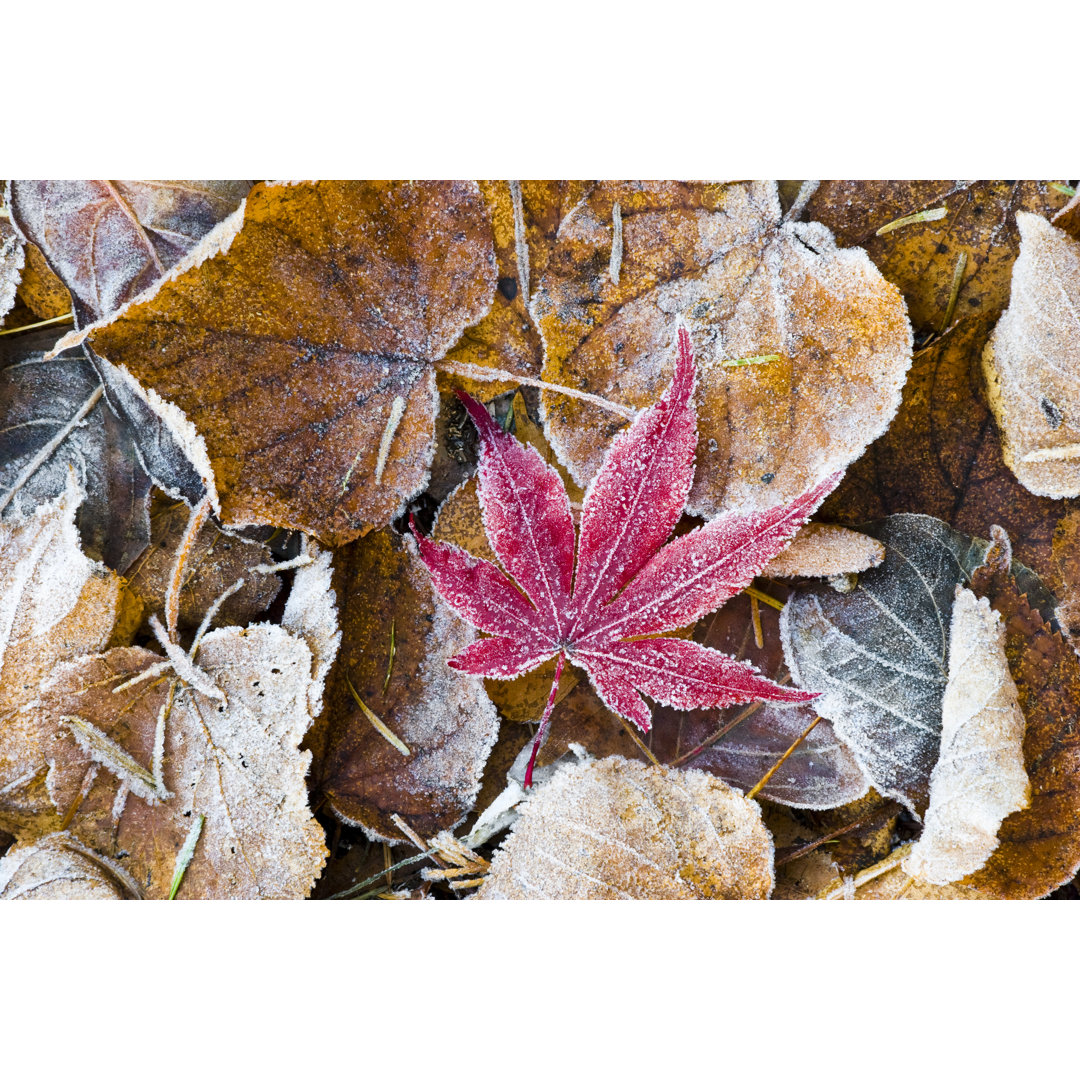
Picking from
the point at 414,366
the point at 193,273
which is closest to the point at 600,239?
the point at 414,366

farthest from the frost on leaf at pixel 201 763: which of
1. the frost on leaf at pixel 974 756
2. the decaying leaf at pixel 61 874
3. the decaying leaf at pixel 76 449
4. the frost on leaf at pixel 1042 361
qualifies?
the frost on leaf at pixel 1042 361

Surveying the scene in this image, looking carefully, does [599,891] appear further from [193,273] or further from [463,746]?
[193,273]

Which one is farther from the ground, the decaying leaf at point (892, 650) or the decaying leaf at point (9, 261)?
the decaying leaf at point (9, 261)

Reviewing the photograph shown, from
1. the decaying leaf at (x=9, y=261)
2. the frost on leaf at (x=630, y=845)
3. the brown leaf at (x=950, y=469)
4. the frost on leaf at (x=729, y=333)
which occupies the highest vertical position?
the decaying leaf at (x=9, y=261)

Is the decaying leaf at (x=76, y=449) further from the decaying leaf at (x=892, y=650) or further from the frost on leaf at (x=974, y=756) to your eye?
the frost on leaf at (x=974, y=756)

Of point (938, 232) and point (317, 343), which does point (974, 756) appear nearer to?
point (938, 232)

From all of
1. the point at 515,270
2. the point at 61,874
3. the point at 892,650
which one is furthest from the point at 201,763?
the point at 892,650
